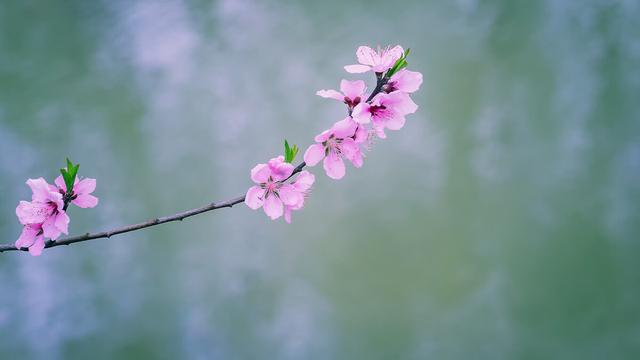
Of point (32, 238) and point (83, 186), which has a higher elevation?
point (83, 186)

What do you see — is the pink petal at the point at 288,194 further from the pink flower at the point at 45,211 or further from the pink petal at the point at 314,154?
the pink flower at the point at 45,211

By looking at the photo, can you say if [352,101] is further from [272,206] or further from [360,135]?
[272,206]

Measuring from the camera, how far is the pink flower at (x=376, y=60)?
1030 mm

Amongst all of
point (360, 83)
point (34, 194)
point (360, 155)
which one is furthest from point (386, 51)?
point (34, 194)

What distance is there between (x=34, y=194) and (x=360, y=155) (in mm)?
605

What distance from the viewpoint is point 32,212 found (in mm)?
980

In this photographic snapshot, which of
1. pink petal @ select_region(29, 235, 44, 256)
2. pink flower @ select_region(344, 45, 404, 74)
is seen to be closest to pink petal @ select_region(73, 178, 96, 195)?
pink petal @ select_region(29, 235, 44, 256)

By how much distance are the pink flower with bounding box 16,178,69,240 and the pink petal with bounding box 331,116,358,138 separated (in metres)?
0.51

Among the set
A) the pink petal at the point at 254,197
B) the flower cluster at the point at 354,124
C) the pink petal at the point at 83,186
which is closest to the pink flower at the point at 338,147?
the flower cluster at the point at 354,124

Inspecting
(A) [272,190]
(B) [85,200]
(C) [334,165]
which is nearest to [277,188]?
(A) [272,190]

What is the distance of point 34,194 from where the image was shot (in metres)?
1.00

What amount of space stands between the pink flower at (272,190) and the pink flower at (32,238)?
0.38 m

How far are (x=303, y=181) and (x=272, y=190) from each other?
2.5 inches

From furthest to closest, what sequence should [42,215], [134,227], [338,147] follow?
[338,147]
[42,215]
[134,227]
